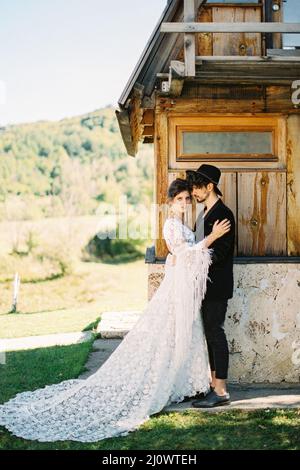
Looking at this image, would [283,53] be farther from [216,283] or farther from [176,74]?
[216,283]

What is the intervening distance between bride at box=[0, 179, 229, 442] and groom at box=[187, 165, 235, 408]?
0.08 meters

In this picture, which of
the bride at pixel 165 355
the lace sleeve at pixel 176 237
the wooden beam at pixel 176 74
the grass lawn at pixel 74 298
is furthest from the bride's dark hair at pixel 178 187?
the grass lawn at pixel 74 298

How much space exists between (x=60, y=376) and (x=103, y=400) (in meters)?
1.63

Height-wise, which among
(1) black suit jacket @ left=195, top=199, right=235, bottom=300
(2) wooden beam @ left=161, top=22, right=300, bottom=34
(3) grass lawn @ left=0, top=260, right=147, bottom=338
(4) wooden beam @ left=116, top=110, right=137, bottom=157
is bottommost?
(3) grass lawn @ left=0, top=260, right=147, bottom=338

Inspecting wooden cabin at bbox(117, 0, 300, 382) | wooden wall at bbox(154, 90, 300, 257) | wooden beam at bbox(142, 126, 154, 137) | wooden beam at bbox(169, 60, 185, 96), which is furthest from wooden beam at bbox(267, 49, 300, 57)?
wooden beam at bbox(142, 126, 154, 137)

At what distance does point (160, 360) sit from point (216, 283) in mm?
928

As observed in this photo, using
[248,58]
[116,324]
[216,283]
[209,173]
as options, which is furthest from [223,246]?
[116,324]

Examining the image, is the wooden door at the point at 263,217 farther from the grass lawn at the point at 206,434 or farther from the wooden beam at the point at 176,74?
the grass lawn at the point at 206,434

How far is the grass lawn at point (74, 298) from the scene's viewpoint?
14.2 meters

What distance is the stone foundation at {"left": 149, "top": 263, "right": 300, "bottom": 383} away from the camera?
6766 millimetres

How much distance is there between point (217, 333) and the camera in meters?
5.93

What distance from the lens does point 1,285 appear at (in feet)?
81.1

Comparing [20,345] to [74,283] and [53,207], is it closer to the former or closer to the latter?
[74,283]

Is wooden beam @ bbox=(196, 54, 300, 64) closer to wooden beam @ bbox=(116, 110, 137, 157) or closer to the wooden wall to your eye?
the wooden wall
